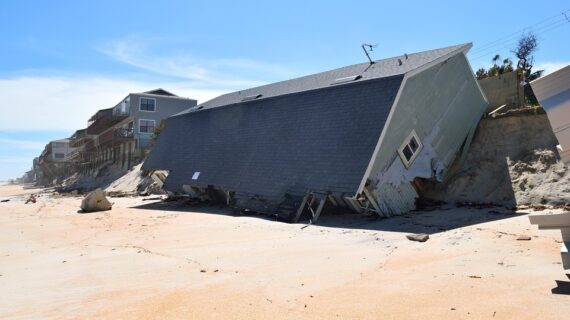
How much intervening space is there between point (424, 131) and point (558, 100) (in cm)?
1191

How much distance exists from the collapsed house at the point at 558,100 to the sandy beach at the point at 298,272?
7.31ft

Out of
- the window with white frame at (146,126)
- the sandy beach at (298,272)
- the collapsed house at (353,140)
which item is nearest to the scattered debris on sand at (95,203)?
the collapsed house at (353,140)

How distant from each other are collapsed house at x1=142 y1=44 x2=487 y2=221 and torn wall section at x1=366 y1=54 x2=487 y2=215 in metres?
0.04

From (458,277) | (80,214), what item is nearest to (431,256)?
(458,277)

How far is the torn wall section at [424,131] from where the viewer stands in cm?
1614

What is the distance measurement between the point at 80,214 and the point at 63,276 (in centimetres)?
1516

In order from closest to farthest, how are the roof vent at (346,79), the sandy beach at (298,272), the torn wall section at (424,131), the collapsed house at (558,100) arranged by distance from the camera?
the collapsed house at (558,100) < the sandy beach at (298,272) < the torn wall section at (424,131) < the roof vent at (346,79)

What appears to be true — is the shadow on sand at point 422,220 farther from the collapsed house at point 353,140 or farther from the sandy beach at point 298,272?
the collapsed house at point 353,140

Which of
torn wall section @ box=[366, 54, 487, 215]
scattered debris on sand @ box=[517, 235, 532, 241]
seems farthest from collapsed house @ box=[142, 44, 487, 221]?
scattered debris on sand @ box=[517, 235, 532, 241]

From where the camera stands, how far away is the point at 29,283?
27.2 ft

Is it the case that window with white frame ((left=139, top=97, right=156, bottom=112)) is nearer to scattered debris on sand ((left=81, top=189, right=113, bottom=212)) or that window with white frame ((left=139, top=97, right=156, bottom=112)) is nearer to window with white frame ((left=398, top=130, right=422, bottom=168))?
scattered debris on sand ((left=81, top=189, right=113, bottom=212))

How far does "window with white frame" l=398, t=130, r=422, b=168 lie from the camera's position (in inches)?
662

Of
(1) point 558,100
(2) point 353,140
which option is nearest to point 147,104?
(2) point 353,140

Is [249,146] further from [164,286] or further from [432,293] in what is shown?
[432,293]
